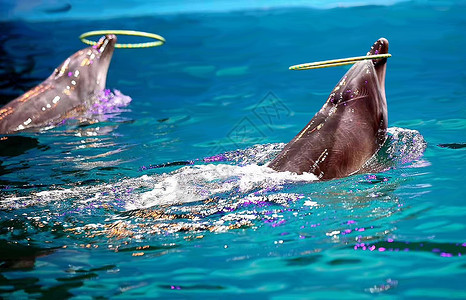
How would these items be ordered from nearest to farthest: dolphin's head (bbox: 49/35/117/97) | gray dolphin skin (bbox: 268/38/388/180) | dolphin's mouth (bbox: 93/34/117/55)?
gray dolphin skin (bbox: 268/38/388/180) → dolphin's head (bbox: 49/35/117/97) → dolphin's mouth (bbox: 93/34/117/55)

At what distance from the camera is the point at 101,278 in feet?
11.9

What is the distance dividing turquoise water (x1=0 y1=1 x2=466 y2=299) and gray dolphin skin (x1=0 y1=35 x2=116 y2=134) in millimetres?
380

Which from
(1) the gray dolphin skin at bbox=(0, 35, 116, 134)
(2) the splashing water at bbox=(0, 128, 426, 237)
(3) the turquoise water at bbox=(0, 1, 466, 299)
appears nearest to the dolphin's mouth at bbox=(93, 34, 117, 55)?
(1) the gray dolphin skin at bbox=(0, 35, 116, 134)

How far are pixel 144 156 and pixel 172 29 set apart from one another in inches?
263

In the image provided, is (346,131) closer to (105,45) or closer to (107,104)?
(107,104)

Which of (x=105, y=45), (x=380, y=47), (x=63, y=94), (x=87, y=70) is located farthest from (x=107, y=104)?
(x=380, y=47)

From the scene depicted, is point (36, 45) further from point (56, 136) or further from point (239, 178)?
point (239, 178)

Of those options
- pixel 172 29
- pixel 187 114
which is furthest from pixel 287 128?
pixel 172 29

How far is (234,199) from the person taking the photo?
4598 mm

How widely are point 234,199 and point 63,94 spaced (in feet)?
16.0

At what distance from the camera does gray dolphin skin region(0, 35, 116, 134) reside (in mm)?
8125

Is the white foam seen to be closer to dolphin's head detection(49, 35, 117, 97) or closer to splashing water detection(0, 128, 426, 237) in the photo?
splashing water detection(0, 128, 426, 237)

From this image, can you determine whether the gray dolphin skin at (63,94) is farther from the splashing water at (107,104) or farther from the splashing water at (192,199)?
the splashing water at (192,199)

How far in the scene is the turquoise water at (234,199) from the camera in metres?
3.54
